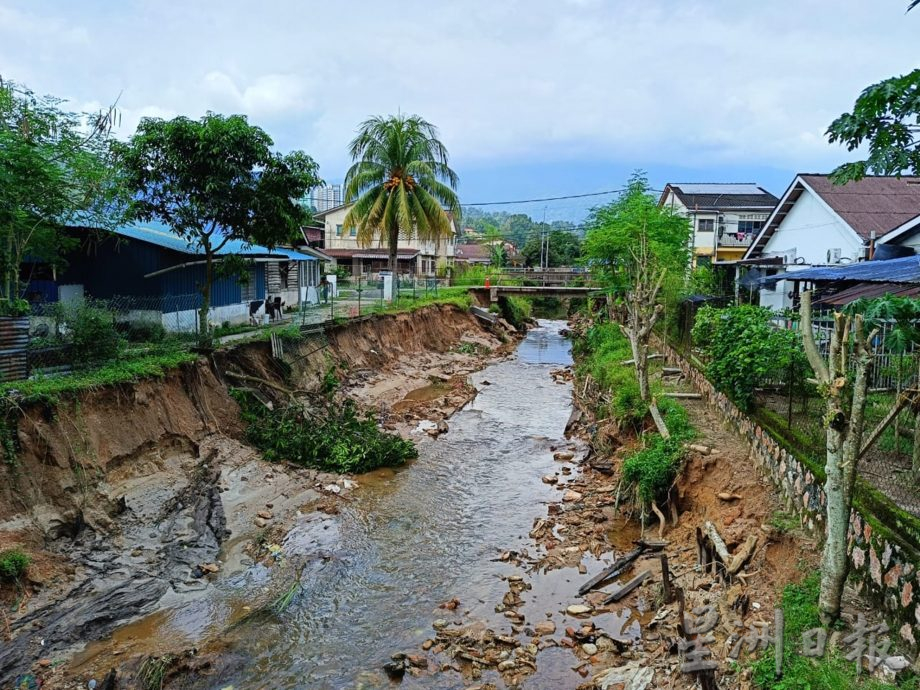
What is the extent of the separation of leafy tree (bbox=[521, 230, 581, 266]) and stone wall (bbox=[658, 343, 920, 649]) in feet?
196

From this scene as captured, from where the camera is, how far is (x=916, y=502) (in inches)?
330

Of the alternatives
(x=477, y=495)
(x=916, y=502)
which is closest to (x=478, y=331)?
(x=477, y=495)

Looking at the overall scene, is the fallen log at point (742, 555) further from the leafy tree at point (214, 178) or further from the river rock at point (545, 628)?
the leafy tree at point (214, 178)

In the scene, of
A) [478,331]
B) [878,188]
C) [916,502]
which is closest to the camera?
[916,502]

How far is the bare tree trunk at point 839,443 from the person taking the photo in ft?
22.9

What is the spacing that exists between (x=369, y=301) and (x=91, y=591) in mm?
27402

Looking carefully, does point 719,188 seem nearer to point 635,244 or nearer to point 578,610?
point 635,244

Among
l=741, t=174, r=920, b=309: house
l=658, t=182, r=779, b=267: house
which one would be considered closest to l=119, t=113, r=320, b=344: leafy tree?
l=741, t=174, r=920, b=309: house

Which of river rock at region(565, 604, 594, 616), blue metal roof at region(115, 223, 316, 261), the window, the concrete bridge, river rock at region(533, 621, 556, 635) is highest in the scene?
the window

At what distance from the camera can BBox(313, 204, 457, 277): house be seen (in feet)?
194

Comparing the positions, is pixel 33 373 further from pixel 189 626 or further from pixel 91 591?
pixel 189 626

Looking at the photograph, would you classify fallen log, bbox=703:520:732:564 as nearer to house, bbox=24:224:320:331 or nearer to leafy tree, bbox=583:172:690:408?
leafy tree, bbox=583:172:690:408

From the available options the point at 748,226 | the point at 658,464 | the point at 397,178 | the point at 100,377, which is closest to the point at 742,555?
the point at 658,464

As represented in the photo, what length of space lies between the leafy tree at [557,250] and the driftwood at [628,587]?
60.7 metres
